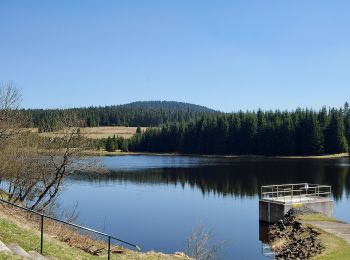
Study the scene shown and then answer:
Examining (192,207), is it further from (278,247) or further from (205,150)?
(205,150)

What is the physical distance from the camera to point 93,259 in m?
17.3

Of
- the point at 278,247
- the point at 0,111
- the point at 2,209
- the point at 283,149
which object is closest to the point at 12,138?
the point at 0,111

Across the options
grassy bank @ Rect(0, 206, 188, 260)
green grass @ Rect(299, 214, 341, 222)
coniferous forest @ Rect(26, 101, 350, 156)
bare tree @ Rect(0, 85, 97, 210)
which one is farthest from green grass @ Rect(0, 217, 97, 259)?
coniferous forest @ Rect(26, 101, 350, 156)

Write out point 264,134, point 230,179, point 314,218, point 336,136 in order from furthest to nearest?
1. point 264,134
2. point 336,136
3. point 230,179
4. point 314,218

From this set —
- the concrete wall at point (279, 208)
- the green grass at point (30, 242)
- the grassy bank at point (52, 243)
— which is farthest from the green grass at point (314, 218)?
the green grass at point (30, 242)

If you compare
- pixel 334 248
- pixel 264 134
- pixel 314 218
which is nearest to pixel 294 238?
pixel 314 218

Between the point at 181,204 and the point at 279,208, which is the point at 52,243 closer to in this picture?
the point at 279,208

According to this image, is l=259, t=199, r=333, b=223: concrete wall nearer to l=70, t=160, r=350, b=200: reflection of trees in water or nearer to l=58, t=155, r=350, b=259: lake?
l=58, t=155, r=350, b=259: lake

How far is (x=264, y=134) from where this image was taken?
15062cm

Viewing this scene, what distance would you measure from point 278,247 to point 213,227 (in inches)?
321

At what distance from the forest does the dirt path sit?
352 ft

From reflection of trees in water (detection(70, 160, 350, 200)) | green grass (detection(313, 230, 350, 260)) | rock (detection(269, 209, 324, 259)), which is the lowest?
rock (detection(269, 209, 324, 259))

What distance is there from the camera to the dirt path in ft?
103

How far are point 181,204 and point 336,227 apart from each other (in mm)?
22753
